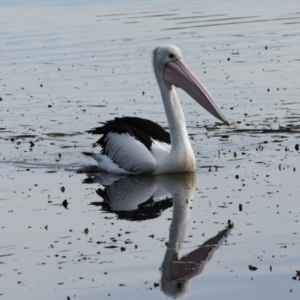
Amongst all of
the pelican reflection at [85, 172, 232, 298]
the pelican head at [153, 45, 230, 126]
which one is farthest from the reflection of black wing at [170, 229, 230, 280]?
the pelican head at [153, 45, 230, 126]

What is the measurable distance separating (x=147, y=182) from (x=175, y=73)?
1.25 m

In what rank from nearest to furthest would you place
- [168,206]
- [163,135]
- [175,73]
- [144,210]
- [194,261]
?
[194,261] → [144,210] → [168,206] → [175,73] → [163,135]

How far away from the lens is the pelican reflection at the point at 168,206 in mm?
6642

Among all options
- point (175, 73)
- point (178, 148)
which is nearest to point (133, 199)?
point (178, 148)

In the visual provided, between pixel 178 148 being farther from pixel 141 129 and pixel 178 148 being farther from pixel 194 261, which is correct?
pixel 194 261

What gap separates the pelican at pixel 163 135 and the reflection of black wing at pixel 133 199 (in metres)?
0.21

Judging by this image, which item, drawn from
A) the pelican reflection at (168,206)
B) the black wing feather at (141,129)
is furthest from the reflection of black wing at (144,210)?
the black wing feather at (141,129)

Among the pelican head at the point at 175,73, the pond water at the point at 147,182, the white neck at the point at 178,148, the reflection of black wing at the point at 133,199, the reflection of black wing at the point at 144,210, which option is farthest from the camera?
the pelican head at the point at 175,73

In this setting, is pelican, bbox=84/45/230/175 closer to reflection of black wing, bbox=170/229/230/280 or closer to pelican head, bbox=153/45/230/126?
pelican head, bbox=153/45/230/126

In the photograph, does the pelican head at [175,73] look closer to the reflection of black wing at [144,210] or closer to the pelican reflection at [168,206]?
the pelican reflection at [168,206]

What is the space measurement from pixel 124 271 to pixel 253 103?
6.72m

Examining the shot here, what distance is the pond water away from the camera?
6.61 m

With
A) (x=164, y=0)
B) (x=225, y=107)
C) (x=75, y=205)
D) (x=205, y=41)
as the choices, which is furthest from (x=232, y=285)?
(x=164, y=0)

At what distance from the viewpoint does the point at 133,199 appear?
352 inches
